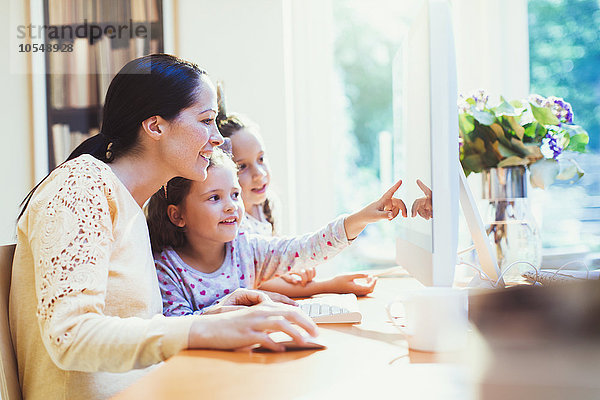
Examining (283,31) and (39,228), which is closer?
(39,228)

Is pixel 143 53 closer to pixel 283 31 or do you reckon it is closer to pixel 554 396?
pixel 283 31

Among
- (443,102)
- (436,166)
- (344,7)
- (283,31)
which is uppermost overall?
(344,7)

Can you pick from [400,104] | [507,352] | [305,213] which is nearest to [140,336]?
[507,352]

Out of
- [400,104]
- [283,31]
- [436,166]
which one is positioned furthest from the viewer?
[283,31]

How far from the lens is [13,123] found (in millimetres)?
2670

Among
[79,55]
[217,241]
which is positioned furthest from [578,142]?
[79,55]

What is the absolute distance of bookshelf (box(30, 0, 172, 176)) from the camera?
2.63 m

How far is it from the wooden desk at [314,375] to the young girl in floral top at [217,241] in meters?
0.53

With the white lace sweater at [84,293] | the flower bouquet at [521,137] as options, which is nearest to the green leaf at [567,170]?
the flower bouquet at [521,137]

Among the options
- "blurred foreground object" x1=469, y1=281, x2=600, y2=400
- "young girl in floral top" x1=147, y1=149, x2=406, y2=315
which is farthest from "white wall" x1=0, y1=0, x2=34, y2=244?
"blurred foreground object" x1=469, y1=281, x2=600, y2=400

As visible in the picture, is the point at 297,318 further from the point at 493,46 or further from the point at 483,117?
the point at 493,46

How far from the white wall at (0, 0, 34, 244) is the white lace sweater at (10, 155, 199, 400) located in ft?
6.14

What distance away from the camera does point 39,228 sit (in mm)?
872

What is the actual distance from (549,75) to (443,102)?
7.41 ft
